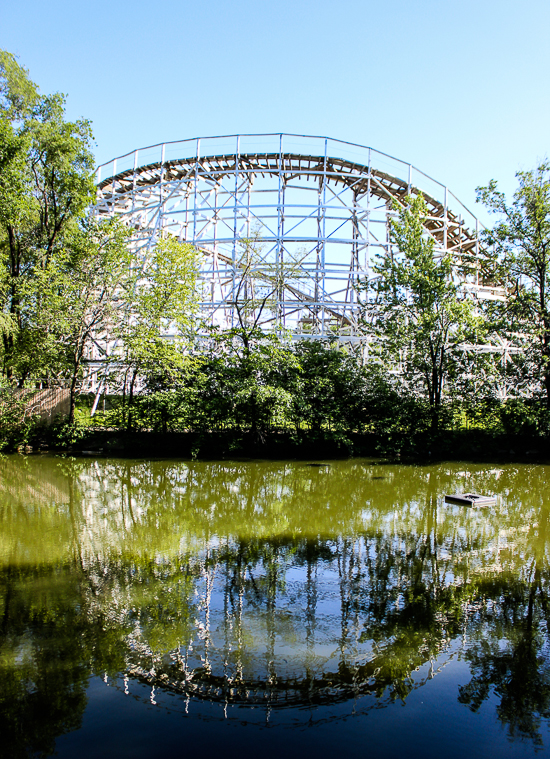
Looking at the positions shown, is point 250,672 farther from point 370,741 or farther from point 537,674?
point 537,674

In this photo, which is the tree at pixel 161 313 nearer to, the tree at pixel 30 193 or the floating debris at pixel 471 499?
Result: the tree at pixel 30 193

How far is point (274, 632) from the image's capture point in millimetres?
3988

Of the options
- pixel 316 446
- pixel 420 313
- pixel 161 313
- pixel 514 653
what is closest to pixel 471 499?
pixel 514 653

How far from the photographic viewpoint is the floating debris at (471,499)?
854 centimetres

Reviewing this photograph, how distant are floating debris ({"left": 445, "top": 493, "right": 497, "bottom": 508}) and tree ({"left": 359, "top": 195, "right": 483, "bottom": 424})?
6646 mm

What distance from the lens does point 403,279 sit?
1551 cm

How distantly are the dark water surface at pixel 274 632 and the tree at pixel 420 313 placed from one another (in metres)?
7.88

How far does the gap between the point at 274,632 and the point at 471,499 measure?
18.4ft

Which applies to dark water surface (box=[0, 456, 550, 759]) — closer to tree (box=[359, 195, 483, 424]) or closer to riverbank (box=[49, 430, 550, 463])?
riverbank (box=[49, 430, 550, 463])

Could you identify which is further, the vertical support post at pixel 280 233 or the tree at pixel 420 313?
the vertical support post at pixel 280 233

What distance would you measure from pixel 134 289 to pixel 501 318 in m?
11.3

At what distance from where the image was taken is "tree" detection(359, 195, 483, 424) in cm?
1524

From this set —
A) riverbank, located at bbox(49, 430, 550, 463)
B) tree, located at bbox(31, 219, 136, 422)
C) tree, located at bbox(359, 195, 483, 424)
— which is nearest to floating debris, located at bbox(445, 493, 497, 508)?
riverbank, located at bbox(49, 430, 550, 463)

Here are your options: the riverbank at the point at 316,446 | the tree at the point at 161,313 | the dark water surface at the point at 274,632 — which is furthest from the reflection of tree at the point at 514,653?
the tree at the point at 161,313
